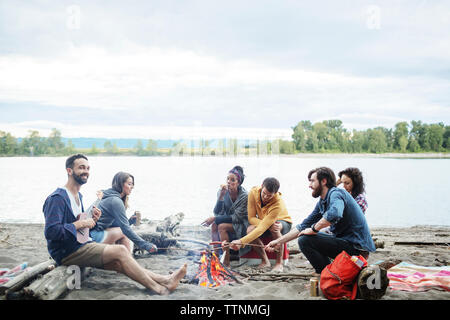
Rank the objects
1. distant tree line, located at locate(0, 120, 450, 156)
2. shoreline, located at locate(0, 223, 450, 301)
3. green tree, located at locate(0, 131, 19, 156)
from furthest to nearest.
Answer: distant tree line, located at locate(0, 120, 450, 156) → green tree, located at locate(0, 131, 19, 156) → shoreline, located at locate(0, 223, 450, 301)

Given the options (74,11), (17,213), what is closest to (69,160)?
(74,11)

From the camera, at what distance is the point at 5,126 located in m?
6.12

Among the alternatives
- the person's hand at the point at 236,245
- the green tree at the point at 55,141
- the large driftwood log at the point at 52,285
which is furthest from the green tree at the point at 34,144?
the person's hand at the point at 236,245

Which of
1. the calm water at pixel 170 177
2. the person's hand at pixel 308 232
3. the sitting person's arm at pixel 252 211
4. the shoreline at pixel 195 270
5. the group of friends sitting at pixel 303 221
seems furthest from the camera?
the calm water at pixel 170 177

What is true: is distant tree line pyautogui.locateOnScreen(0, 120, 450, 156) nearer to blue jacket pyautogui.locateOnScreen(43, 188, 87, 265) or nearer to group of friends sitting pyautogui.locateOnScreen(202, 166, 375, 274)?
group of friends sitting pyautogui.locateOnScreen(202, 166, 375, 274)

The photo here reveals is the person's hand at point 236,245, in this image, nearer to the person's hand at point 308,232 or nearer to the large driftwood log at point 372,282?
the person's hand at point 308,232

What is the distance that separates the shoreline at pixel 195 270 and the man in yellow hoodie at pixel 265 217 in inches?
10.8

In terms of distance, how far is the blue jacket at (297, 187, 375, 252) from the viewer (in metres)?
4.27

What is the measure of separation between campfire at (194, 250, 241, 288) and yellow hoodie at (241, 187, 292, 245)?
45 cm

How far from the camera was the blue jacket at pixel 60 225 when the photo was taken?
4.06m

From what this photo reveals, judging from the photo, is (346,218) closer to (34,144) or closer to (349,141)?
(349,141)

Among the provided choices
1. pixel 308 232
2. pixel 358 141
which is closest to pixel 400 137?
pixel 358 141

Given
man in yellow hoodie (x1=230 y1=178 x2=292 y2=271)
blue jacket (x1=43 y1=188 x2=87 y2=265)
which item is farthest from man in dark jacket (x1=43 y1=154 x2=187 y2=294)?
man in yellow hoodie (x1=230 y1=178 x2=292 y2=271)
